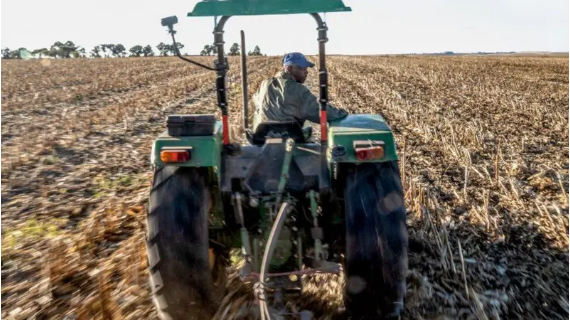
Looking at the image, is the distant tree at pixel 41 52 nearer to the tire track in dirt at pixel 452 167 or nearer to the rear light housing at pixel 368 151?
the rear light housing at pixel 368 151

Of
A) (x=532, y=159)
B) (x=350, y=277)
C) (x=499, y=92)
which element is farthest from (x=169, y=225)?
(x=499, y=92)

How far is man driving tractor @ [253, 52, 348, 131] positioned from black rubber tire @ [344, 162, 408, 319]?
76cm

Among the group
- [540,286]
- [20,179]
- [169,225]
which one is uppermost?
[169,225]

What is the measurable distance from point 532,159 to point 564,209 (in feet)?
7.04

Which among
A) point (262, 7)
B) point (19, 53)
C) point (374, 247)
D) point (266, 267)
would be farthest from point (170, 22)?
point (374, 247)

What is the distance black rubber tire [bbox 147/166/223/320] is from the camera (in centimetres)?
287

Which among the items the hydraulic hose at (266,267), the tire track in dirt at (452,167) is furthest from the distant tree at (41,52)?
the tire track in dirt at (452,167)

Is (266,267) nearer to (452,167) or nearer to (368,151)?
(368,151)

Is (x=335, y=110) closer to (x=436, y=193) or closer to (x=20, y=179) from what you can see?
(x=436, y=193)

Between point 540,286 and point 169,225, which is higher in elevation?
point 169,225

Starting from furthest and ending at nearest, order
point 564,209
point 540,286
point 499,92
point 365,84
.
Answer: point 365,84 < point 499,92 < point 564,209 < point 540,286

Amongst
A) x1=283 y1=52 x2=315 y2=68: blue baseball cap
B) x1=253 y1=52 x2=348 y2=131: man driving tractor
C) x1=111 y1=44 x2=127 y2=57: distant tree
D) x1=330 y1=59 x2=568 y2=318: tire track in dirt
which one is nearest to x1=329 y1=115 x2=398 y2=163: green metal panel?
x1=253 y1=52 x2=348 y2=131: man driving tractor

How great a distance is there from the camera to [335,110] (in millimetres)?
3541

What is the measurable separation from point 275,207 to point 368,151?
2.17 feet
